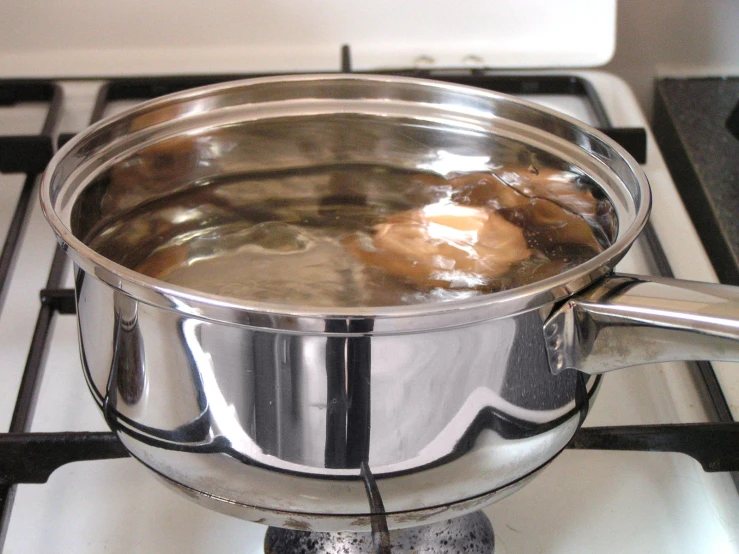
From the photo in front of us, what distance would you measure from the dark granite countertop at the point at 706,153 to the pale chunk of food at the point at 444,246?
0.57 ft

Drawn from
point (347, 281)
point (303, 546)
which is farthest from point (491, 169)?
point (303, 546)

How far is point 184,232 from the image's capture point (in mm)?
422

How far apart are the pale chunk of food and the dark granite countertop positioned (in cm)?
17

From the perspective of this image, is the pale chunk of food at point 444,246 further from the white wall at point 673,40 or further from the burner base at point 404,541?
the white wall at point 673,40

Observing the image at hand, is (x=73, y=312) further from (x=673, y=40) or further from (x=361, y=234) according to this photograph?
(x=673, y=40)

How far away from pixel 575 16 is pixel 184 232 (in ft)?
1.37

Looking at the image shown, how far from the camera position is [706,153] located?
638mm

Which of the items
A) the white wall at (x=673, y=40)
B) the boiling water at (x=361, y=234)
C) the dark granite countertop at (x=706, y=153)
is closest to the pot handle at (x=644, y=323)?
the boiling water at (x=361, y=234)

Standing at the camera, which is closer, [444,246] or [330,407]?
[330,407]

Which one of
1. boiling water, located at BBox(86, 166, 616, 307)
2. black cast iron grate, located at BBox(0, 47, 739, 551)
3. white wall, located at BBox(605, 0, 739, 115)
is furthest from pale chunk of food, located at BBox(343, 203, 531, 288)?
white wall, located at BBox(605, 0, 739, 115)

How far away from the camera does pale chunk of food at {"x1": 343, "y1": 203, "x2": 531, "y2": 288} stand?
0.41m

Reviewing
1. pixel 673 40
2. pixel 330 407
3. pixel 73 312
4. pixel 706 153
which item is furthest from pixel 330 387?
pixel 673 40

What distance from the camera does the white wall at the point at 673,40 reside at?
2.40ft

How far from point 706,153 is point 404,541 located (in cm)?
46
